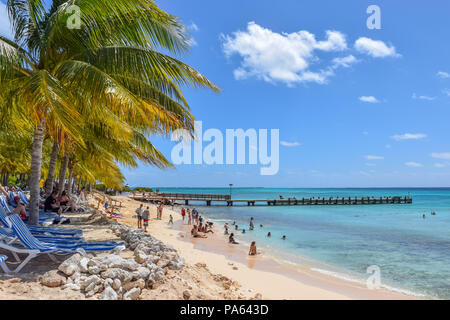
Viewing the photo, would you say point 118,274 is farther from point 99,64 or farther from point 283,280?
point 283,280

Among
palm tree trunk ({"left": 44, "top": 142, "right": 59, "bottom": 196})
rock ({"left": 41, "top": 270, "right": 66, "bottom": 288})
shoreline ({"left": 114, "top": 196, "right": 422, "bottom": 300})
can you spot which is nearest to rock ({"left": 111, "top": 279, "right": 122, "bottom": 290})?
rock ({"left": 41, "top": 270, "right": 66, "bottom": 288})

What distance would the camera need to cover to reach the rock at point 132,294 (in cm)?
417

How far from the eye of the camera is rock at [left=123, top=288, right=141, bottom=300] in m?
4.17

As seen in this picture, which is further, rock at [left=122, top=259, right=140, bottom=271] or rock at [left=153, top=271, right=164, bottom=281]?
rock at [left=153, top=271, right=164, bottom=281]

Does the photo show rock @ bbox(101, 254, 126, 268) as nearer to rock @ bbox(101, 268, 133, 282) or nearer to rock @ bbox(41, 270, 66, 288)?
rock @ bbox(101, 268, 133, 282)

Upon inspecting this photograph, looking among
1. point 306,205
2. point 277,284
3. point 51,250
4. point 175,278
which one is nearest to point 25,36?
point 51,250

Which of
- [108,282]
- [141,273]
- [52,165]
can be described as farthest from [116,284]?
[52,165]

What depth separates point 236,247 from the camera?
15.7 meters

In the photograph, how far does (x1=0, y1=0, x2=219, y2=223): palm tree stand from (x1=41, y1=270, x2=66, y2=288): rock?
7.94ft

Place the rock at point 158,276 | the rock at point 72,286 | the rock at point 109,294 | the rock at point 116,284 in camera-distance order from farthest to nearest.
→ the rock at point 158,276
the rock at point 116,284
the rock at point 72,286
the rock at point 109,294

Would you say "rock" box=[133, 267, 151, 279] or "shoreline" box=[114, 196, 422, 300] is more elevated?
"rock" box=[133, 267, 151, 279]

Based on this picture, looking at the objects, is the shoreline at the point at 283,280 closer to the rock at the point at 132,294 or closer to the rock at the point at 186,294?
the rock at the point at 186,294

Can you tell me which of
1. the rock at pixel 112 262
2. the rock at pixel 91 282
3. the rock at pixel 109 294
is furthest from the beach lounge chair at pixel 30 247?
the rock at pixel 109 294

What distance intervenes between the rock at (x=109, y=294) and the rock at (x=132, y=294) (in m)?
0.12
